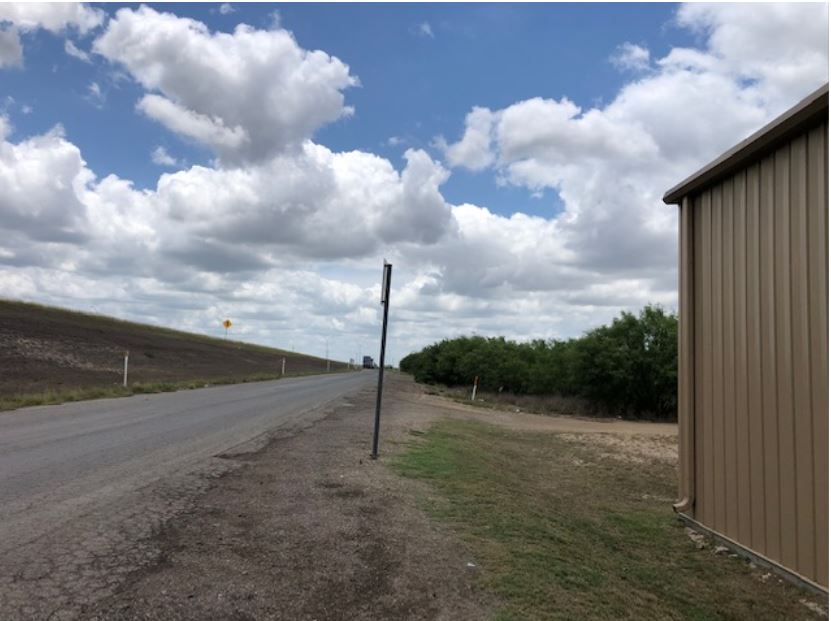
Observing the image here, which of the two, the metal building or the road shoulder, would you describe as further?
the metal building

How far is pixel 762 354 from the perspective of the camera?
621 centimetres

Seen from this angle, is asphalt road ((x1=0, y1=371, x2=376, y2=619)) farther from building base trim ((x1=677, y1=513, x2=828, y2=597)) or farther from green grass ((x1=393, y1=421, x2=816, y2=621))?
building base trim ((x1=677, y1=513, x2=828, y2=597))

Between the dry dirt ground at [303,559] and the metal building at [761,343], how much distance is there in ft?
9.51

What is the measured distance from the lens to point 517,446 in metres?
16.6

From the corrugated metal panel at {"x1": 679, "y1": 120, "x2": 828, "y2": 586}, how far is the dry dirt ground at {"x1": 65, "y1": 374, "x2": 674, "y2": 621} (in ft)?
9.53

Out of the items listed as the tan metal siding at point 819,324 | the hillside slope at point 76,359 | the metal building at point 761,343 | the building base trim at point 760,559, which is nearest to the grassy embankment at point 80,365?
the hillside slope at point 76,359

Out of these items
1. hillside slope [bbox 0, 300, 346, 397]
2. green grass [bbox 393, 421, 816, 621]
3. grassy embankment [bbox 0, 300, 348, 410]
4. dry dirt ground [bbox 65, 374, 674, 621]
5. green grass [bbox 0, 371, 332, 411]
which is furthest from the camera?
hillside slope [bbox 0, 300, 346, 397]

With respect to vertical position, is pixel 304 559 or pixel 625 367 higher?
pixel 625 367

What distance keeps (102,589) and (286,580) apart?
118cm

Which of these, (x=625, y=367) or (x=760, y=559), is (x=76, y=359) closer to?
(x=625, y=367)

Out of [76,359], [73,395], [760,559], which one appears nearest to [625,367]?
[73,395]

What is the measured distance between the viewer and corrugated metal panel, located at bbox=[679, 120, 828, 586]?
5422 millimetres

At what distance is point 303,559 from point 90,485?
3.86 m

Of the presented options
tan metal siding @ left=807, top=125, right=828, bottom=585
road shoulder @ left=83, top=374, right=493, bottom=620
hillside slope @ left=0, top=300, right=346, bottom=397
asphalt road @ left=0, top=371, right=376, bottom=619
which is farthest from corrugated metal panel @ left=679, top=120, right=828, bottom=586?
hillside slope @ left=0, top=300, right=346, bottom=397
